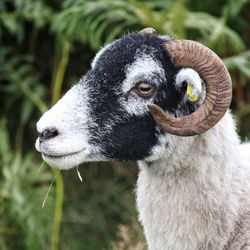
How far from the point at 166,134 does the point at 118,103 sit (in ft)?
1.20

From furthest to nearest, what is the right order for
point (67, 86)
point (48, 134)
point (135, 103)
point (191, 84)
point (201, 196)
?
point (67, 86) < point (201, 196) < point (135, 103) < point (191, 84) < point (48, 134)

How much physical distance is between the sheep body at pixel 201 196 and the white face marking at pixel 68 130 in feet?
1.74

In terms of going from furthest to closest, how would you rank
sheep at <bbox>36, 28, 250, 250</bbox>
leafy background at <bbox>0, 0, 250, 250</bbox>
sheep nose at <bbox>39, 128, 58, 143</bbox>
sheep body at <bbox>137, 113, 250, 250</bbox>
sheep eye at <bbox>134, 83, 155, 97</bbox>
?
leafy background at <bbox>0, 0, 250, 250</bbox> < sheep body at <bbox>137, 113, 250, 250</bbox> < sheep eye at <bbox>134, 83, 155, 97</bbox> < sheep at <bbox>36, 28, 250, 250</bbox> < sheep nose at <bbox>39, 128, 58, 143</bbox>

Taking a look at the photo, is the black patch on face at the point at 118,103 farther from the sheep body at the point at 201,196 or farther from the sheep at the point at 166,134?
the sheep body at the point at 201,196

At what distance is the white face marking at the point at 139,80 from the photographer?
16.9ft

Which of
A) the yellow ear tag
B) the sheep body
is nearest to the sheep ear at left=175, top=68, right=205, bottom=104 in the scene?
the yellow ear tag

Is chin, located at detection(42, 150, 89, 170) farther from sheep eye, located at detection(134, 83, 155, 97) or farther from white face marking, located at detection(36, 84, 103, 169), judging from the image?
sheep eye, located at detection(134, 83, 155, 97)

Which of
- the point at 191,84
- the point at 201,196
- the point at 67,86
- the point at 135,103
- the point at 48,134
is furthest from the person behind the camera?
the point at 67,86

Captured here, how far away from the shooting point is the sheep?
5059 mm

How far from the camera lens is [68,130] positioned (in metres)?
5.02

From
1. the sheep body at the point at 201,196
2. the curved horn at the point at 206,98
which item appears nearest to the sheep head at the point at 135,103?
the curved horn at the point at 206,98

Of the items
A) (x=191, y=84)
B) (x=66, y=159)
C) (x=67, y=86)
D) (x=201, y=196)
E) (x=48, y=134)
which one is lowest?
(x=67, y=86)

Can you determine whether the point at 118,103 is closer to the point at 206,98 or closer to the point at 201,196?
the point at 206,98

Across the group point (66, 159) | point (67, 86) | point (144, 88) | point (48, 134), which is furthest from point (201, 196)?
point (67, 86)
